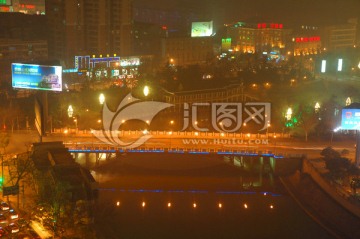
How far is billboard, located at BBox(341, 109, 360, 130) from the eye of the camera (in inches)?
505

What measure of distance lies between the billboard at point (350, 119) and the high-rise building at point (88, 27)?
15469 mm

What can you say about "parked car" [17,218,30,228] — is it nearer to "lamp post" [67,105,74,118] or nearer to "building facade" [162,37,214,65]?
"lamp post" [67,105,74,118]

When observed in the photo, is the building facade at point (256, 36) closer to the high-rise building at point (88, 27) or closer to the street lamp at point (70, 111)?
the high-rise building at point (88, 27)

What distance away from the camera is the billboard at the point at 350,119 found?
1284cm

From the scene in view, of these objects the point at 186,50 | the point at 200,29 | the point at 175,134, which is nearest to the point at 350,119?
the point at 175,134

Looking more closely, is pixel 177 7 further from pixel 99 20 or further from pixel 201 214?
pixel 201 214

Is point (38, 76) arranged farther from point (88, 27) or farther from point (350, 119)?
point (88, 27)

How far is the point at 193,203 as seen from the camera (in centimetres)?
1257

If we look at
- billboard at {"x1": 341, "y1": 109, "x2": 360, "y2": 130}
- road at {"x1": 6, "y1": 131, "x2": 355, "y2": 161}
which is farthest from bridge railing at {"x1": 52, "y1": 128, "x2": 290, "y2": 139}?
billboard at {"x1": 341, "y1": 109, "x2": 360, "y2": 130}

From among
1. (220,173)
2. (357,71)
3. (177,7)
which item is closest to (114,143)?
(220,173)

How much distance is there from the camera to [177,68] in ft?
88.0

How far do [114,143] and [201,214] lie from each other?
13.0 feet
